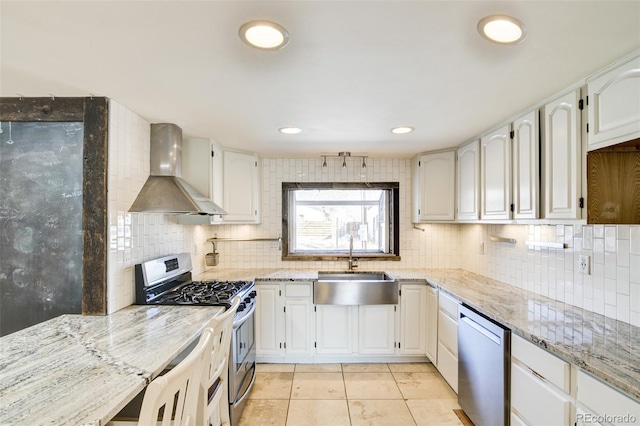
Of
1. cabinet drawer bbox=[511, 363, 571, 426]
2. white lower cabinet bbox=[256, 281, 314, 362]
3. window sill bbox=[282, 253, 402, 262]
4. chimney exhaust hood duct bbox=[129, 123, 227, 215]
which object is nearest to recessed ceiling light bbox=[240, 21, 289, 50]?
chimney exhaust hood duct bbox=[129, 123, 227, 215]

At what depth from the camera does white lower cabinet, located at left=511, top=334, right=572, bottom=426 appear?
4.31 feet

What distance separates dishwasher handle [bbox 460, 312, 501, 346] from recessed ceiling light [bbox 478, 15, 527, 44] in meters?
1.55

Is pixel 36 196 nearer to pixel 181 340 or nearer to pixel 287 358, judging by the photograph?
pixel 181 340

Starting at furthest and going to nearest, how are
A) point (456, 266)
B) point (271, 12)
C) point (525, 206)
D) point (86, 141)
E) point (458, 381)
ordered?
point (456, 266), point (458, 381), point (525, 206), point (86, 141), point (271, 12)

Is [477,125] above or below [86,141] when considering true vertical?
above

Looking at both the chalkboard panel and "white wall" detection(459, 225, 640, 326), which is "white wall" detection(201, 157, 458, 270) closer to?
"white wall" detection(459, 225, 640, 326)

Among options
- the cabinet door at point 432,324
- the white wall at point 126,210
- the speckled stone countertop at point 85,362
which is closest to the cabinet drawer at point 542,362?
the cabinet door at point 432,324

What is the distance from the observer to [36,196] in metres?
1.89

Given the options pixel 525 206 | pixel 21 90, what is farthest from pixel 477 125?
pixel 21 90

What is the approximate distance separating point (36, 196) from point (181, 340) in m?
1.38

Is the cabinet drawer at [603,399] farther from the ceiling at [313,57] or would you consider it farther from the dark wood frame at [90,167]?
the dark wood frame at [90,167]

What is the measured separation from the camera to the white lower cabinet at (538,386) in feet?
4.31

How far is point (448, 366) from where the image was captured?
2568 mm

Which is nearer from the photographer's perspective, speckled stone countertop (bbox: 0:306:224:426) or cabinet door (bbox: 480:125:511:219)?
speckled stone countertop (bbox: 0:306:224:426)
